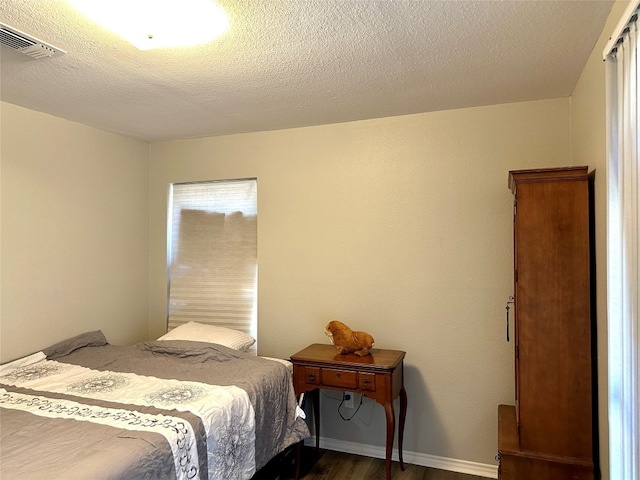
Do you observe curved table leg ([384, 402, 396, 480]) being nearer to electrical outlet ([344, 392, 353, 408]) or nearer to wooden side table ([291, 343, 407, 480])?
wooden side table ([291, 343, 407, 480])

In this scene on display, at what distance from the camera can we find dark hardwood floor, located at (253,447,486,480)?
2906 millimetres

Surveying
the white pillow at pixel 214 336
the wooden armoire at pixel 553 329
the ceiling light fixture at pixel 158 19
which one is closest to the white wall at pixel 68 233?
the white pillow at pixel 214 336

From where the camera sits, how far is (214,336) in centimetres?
327

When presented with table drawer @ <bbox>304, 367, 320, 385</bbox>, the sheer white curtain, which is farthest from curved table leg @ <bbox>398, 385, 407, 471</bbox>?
the sheer white curtain

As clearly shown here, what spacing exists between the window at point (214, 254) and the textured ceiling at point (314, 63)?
0.76 m

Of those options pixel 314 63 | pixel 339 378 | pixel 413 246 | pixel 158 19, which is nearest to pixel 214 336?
pixel 339 378

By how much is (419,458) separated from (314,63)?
8.82 ft

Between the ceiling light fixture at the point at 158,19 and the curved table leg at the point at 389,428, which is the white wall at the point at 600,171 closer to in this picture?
the curved table leg at the point at 389,428

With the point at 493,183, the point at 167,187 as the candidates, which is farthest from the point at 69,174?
the point at 493,183

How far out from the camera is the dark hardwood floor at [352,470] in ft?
9.53

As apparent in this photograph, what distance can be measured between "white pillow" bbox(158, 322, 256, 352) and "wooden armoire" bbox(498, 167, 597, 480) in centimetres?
190

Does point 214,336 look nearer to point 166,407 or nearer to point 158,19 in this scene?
point 166,407

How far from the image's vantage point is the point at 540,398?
6.94 feet

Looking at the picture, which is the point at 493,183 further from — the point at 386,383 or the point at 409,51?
the point at 386,383
